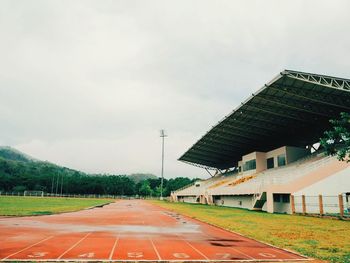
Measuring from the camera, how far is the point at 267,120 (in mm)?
48156

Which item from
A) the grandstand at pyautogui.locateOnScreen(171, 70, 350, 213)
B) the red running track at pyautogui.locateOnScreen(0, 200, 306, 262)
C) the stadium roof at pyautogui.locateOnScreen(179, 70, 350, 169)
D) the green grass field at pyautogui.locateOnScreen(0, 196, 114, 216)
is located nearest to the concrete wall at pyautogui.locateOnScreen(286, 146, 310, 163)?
the grandstand at pyautogui.locateOnScreen(171, 70, 350, 213)

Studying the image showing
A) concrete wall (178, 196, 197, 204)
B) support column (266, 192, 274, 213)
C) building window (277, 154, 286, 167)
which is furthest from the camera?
concrete wall (178, 196, 197, 204)

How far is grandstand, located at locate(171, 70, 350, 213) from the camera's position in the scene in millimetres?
33469

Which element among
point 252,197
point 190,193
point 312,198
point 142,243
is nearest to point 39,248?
point 142,243

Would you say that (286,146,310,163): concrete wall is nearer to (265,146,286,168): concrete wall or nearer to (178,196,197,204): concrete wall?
(265,146,286,168): concrete wall

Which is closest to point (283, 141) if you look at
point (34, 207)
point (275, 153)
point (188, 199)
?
point (275, 153)

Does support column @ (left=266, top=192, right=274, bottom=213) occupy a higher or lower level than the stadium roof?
lower

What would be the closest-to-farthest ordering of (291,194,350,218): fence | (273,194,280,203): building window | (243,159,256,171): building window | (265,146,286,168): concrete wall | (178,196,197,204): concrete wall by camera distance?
(291,194,350,218): fence < (273,194,280,203): building window < (265,146,286,168): concrete wall < (243,159,256,171): building window < (178,196,197,204): concrete wall

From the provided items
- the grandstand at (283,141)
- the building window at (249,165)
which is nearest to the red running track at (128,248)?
the grandstand at (283,141)

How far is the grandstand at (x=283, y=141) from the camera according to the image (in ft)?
110

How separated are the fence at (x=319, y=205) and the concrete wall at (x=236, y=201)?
39.3 feet

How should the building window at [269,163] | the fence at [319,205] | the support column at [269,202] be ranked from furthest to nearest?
the building window at [269,163] < the support column at [269,202] < the fence at [319,205]

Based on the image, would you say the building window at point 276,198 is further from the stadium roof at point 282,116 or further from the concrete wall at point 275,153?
the concrete wall at point 275,153

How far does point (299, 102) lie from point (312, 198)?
11972 millimetres
